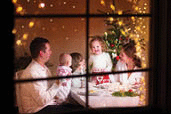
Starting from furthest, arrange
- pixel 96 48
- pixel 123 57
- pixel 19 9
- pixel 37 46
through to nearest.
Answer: pixel 123 57
pixel 96 48
pixel 37 46
pixel 19 9

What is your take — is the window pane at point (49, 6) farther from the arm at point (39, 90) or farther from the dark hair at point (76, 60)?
the arm at point (39, 90)

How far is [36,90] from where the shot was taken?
78.3 inches

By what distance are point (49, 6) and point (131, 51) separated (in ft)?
2.34

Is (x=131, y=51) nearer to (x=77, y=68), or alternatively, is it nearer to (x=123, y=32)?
(x=123, y=32)

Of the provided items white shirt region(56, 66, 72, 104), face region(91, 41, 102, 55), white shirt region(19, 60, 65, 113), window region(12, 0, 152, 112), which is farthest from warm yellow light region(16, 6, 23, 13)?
face region(91, 41, 102, 55)

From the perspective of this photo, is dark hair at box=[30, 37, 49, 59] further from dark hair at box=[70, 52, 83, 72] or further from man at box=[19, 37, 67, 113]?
dark hair at box=[70, 52, 83, 72]

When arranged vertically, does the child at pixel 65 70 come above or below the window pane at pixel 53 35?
below

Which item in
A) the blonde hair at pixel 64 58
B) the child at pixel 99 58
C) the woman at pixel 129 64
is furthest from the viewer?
the woman at pixel 129 64

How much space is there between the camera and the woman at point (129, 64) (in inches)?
88.1

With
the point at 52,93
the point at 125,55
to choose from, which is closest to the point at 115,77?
the point at 125,55

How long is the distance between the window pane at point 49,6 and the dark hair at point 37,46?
172mm

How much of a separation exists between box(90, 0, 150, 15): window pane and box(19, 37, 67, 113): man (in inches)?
16.7

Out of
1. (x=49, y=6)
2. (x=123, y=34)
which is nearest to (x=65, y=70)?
(x=49, y=6)

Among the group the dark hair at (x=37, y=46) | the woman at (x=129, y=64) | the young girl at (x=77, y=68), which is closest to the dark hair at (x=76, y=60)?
the young girl at (x=77, y=68)
